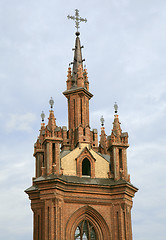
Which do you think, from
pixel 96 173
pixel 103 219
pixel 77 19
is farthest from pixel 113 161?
pixel 77 19

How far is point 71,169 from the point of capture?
39.0 m

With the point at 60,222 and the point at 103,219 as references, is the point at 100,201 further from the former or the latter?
the point at 60,222

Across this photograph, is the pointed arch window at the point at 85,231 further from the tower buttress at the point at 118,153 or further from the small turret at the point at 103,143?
the small turret at the point at 103,143

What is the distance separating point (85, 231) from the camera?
37.6 metres

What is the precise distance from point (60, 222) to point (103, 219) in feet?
12.6

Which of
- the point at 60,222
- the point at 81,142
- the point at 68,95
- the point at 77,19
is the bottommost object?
the point at 60,222

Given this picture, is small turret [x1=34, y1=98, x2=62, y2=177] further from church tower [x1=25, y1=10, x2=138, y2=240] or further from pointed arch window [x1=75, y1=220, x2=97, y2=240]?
pointed arch window [x1=75, y1=220, x2=97, y2=240]

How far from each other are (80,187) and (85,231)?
3.42 metres

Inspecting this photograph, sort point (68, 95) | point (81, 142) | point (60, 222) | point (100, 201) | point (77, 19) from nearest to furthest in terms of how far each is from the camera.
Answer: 1. point (60, 222)
2. point (100, 201)
3. point (81, 142)
4. point (68, 95)
5. point (77, 19)

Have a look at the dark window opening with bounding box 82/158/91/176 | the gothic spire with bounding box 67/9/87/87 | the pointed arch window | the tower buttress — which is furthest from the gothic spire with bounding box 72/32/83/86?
the pointed arch window

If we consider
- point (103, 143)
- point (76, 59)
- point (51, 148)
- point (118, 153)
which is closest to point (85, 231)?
point (118, 153)

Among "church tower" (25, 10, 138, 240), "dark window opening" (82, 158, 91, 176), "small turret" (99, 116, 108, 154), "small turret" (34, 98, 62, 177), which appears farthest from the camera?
"small turret" (99, 116, 108, 154)

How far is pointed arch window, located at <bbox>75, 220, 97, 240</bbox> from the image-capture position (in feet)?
122

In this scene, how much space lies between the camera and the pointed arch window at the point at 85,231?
37.2m
